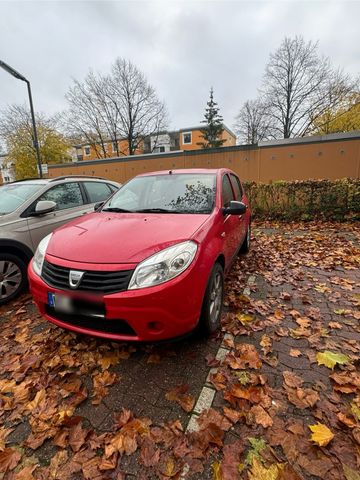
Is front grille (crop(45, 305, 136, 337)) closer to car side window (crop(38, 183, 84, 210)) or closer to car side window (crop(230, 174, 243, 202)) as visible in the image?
car side window (crop(38, 183, 84, 210))

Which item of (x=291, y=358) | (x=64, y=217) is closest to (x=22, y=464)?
(x=291, y=358)

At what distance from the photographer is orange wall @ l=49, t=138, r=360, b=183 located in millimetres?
11172

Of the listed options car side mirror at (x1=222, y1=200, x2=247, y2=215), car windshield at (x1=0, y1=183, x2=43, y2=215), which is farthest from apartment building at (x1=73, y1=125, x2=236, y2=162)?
car side mirror at (x1=222, y1=200, x2=247, y2=215)

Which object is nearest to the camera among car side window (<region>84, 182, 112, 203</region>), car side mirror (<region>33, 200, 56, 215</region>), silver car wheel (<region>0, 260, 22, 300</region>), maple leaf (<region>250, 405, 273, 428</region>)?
maple leaf (<region>250, 405, 273, 428</region>)

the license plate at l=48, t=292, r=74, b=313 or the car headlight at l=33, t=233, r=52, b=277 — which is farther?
the car headlight at l=33, t=233, r=52, b=277

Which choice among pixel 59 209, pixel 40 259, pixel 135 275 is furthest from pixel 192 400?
pixel 59 209

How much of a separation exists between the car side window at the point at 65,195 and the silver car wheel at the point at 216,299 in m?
3.05

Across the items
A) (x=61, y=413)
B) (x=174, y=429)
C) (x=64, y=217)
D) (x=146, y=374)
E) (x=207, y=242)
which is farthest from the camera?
(x=64, y=217)

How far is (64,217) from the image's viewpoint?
4.18m

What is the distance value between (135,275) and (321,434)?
5.21 feet

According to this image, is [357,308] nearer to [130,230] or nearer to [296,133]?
[130,230]

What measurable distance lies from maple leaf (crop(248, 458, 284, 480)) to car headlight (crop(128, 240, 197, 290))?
1.22m

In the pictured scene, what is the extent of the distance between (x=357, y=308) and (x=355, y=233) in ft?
12.9

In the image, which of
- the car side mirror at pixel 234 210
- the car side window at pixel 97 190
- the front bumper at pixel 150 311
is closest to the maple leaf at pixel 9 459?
the front bumper at pixel 150 311
